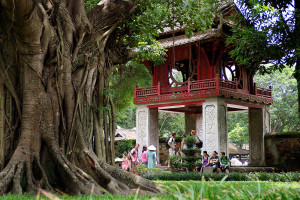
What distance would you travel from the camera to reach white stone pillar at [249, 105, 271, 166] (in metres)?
16.7

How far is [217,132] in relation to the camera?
575 inches

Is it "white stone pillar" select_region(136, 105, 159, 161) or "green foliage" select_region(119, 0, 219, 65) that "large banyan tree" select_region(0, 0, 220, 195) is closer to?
"green foliage" select_region(119, 0, 219, 65)

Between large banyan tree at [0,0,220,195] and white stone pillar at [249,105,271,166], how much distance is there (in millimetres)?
12175

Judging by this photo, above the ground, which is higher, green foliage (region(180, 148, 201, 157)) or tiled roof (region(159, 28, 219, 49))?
tiled roof (region(159, 28, 219, 49))

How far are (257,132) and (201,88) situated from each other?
13.9 feet

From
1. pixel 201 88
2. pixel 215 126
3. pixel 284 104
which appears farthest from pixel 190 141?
pixel 284 104

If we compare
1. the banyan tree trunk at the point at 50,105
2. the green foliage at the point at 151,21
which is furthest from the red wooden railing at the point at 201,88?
the banyan tree trunk at the point at 50,105

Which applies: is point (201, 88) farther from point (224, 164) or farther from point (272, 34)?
point (272, 34)

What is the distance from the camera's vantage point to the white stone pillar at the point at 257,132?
16.7 m

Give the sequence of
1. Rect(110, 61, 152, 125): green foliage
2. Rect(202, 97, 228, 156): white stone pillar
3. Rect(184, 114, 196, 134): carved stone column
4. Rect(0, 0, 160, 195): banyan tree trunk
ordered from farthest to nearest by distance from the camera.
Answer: Rect(184, 114, 196, 134): carved stone column → Rect(110, 61, 152, 125): green foliage → Rect(202, 97, 228, 156): white stone pillar → Rect(0, 0, 160, 195): banyan tree trunk

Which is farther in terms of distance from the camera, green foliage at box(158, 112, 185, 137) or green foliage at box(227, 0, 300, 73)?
green foliage at box(158, 112, 185, 137)

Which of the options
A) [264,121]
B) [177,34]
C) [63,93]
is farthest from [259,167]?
[63,93]

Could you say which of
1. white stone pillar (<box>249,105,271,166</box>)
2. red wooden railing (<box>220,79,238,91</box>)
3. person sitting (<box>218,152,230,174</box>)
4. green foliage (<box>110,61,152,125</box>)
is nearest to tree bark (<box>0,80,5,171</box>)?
person sitting (<box>218,152,230,174</box>)

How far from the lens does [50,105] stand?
5012 millimetres
